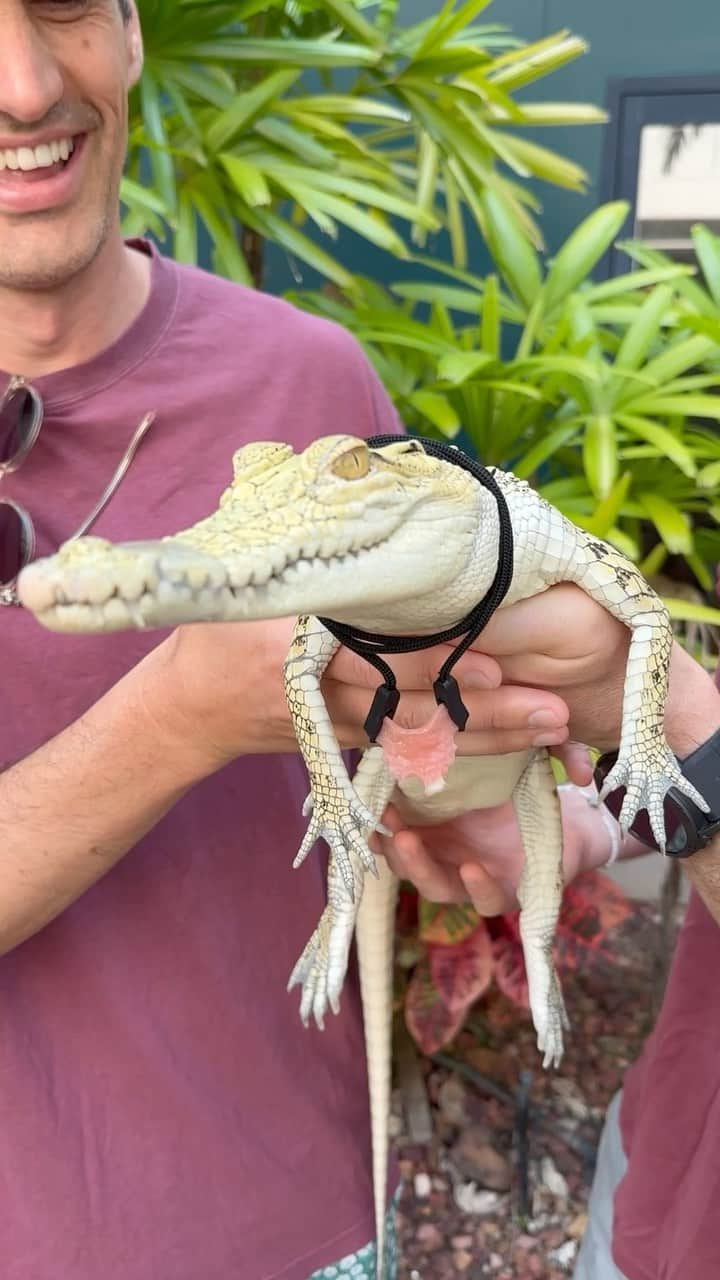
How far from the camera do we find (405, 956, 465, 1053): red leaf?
7.17ft

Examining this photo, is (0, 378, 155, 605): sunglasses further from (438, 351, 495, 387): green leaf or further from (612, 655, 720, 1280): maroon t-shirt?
(438, 351, 495, 387): green leaf

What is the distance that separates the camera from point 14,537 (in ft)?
3.26

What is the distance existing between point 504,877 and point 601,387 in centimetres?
123

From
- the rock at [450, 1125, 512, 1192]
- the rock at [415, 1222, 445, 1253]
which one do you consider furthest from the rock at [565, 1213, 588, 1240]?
the rock at [415, 1222, 445, 1253]

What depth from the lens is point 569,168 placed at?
2.51 meters

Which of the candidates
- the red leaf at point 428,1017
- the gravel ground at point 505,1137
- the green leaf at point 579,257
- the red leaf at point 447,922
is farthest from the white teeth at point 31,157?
the gravel ground at point 505,1137

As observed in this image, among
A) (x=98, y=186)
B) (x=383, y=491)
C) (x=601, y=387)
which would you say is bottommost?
(x=601, y=387)

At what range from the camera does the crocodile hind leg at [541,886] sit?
1.12 m

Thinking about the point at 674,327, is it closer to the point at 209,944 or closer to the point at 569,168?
the point at 569,168

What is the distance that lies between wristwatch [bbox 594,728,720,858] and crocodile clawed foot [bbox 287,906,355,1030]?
329 millimetres

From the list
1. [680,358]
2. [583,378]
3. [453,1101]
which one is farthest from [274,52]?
[453,1101]

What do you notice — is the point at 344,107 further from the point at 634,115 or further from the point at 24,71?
the point at 24,71

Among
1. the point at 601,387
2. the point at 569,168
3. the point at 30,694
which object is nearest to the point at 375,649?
the point at 30,694

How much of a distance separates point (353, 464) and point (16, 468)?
49 centimetres
